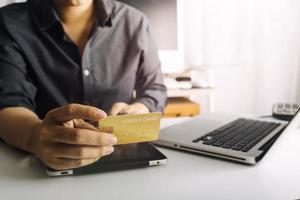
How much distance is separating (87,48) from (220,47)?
143 cm

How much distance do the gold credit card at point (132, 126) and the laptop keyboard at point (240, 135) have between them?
0.16m

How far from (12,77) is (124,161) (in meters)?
0.49

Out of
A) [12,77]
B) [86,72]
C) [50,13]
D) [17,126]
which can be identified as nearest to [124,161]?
[17,126]

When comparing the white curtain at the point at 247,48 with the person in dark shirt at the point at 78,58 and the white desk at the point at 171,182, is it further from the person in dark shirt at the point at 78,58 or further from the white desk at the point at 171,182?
the white desk at the point at 171,182

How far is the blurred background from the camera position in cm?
230

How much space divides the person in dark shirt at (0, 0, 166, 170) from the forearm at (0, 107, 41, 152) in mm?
60

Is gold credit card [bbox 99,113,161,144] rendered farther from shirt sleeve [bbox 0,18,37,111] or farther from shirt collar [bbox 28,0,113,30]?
shirt collar [bbox 28,0,113,30]

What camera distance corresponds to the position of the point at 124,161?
21.9 inches

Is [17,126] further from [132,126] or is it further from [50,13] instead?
[50,13]

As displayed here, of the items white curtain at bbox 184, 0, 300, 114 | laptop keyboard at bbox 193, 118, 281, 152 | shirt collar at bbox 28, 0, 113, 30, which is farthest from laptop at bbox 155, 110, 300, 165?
white curtain at bbox 184, 0, 300, 114

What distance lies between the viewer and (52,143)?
0.51 meters

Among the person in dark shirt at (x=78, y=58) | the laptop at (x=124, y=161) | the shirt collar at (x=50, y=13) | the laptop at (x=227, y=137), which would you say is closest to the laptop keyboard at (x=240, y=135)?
the laptop at (x=227, y=137)

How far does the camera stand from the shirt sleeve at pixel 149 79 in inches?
42.4

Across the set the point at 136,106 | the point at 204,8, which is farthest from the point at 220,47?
the point at 136,106
